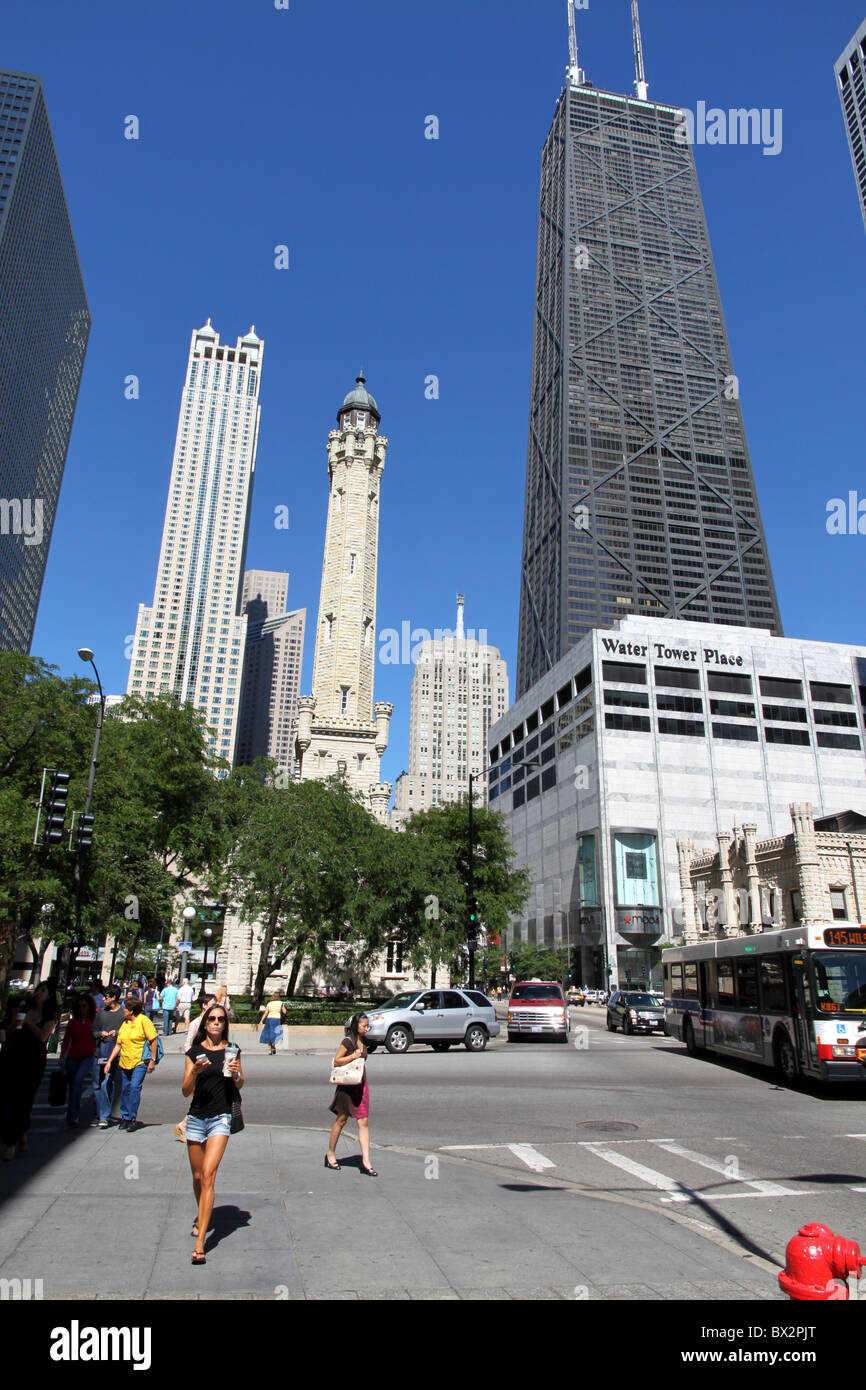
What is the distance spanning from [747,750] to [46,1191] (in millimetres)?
87366

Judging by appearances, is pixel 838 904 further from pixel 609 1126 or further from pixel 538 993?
pixel 609 1126

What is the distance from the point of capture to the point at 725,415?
152000 millimetres

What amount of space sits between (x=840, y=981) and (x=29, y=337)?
14212cm

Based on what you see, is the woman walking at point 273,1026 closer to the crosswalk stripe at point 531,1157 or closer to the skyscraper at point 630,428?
the crosswalk stripe at point 531,1157

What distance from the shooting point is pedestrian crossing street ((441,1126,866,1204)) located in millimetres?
8805

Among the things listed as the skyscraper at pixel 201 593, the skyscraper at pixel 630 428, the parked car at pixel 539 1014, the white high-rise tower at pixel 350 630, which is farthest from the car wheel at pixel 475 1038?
the skyscraper at pixel 201 593

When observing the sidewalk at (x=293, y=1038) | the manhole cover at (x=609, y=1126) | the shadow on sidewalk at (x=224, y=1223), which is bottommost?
the sidewalk at (x=293, y=1038)

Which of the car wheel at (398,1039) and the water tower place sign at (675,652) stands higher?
the water tower place sign at (675,652)

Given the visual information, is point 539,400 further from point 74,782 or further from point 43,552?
point 74,782

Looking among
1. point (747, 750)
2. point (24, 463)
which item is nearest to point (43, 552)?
point (24, 463)

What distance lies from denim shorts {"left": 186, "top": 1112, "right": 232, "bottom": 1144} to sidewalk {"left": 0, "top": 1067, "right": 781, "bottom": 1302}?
2.49 ft

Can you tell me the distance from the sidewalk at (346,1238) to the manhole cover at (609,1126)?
10.9 ft

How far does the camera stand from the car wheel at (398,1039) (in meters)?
23.2

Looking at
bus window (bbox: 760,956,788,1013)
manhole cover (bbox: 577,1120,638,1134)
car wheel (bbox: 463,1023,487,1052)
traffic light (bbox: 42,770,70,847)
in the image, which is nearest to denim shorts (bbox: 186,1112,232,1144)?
manhole cover (bbox: 577,1120,638,1134)
